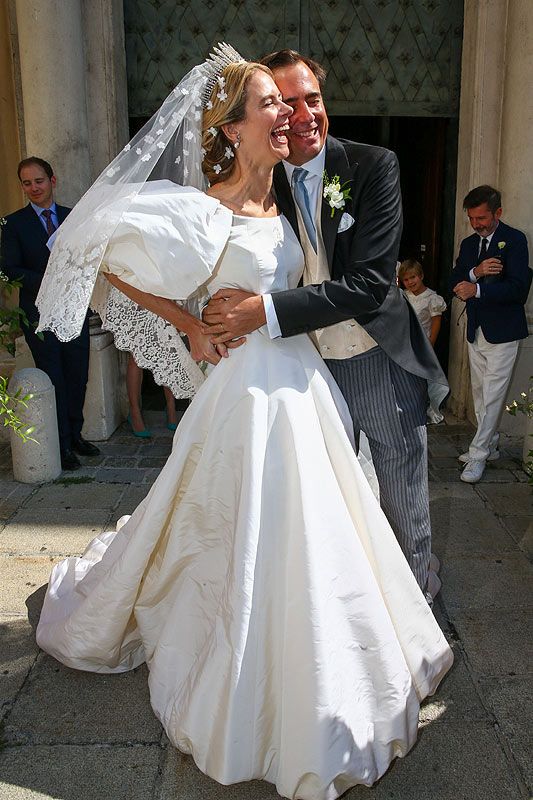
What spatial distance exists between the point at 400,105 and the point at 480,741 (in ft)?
18.9

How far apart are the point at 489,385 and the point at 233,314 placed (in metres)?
3.53

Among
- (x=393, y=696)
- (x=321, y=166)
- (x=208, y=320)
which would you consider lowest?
(x=393, y=696)

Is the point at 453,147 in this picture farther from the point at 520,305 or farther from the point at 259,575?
the point at 259,575

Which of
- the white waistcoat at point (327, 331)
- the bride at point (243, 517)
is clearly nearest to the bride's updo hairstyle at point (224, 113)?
the bride at point (243, 517)

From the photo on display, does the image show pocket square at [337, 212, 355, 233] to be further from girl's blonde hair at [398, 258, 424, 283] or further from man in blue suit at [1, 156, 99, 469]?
girl's blonde hair at [398, 258, 424, 283]

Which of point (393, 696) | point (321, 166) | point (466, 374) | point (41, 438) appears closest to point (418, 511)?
point (393, 696)

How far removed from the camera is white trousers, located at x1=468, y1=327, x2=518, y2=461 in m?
5.60

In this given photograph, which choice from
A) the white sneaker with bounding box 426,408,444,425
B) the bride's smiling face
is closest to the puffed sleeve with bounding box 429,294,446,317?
the white sneaker with bounding box 426,408,444,425

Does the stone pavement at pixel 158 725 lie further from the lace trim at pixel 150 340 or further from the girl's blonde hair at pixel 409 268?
the girl's blonde hair at pixel 409 268

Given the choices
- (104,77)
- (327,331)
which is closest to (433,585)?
(327,331)

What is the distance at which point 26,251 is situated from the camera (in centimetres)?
577

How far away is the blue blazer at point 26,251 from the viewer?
18.7 feet

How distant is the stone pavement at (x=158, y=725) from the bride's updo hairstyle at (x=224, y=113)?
2011mm

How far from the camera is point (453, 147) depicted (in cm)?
730
